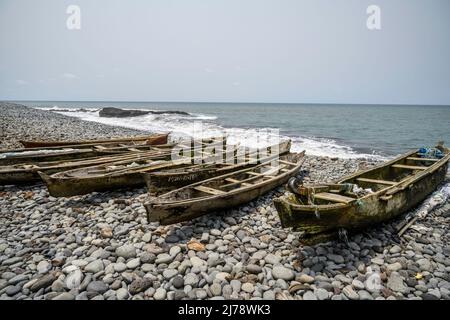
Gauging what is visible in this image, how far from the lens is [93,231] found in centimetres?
575

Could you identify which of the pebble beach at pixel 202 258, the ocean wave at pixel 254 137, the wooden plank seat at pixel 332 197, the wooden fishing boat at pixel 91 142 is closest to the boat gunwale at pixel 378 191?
the wooden plank seat at pixel 332 197

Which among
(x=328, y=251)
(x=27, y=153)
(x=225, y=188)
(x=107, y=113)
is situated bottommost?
(x=328, y=251)

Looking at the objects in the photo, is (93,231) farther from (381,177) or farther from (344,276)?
(381,177)

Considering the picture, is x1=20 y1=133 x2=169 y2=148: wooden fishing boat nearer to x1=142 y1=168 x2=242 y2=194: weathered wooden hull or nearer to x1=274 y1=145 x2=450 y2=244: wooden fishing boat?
x1=142 y1=168 x2=242 y2=194: weathered wooden hull

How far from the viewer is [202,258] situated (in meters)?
4.97

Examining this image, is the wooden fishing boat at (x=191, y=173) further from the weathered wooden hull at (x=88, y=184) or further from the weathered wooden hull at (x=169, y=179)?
the weathered wooden hull at (x=88, y=184)

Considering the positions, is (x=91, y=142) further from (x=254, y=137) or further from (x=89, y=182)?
(x=254, y=137)

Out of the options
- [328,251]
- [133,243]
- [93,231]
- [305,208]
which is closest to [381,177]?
[328,251]

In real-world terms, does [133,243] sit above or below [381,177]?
below

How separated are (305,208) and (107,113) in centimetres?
5586

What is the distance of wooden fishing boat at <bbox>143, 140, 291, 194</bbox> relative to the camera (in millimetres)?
7102

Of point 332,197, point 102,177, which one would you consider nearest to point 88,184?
point 102,177

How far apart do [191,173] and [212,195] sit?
6.39 ft
